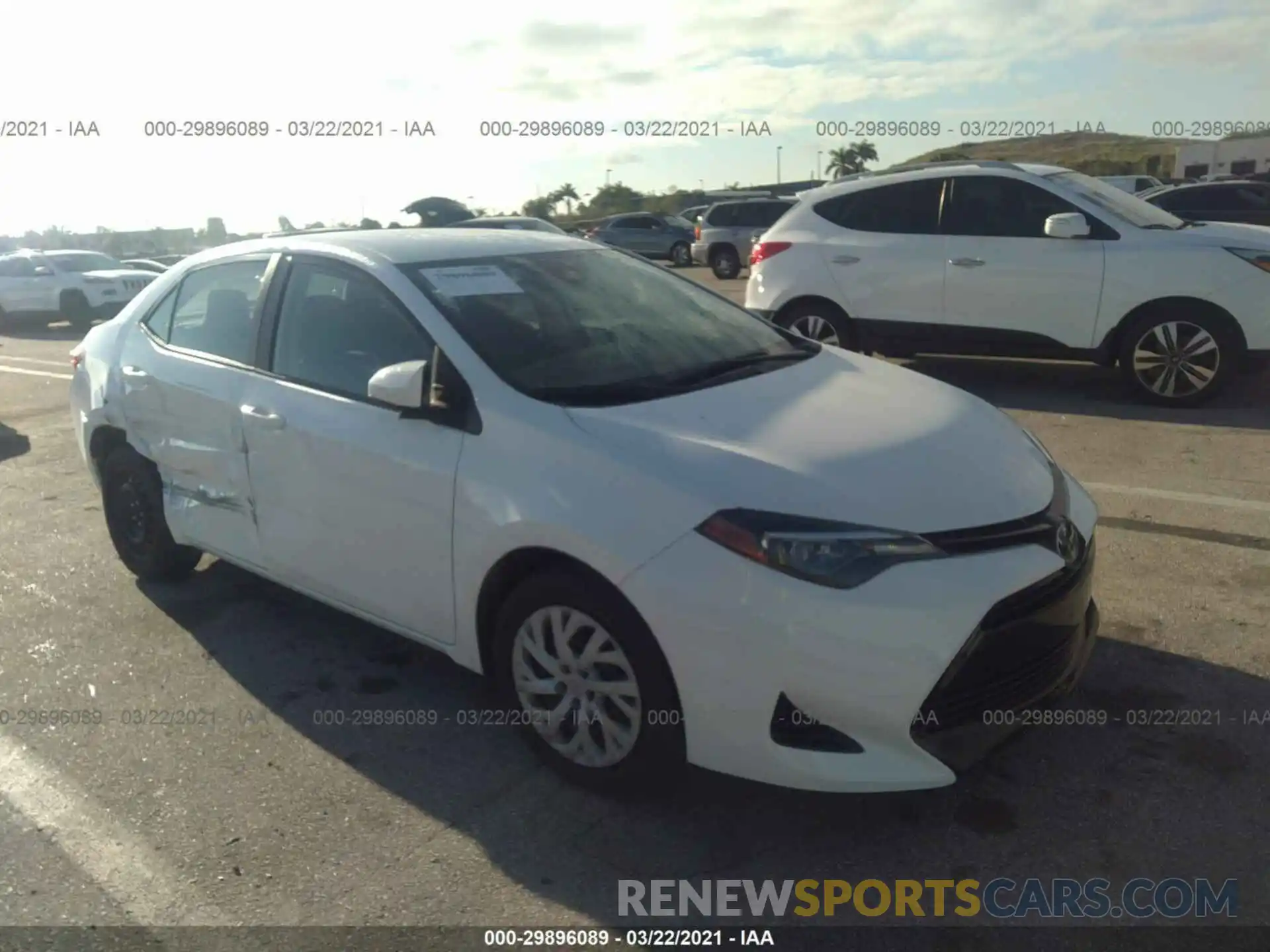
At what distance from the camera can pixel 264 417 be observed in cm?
403

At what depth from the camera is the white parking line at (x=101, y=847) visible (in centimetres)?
289

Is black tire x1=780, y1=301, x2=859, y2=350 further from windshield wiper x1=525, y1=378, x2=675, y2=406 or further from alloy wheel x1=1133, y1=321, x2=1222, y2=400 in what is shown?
windshield wiper x1=525, y1=378, x2=675, y2=406

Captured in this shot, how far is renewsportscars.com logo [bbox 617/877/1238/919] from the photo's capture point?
275 cm

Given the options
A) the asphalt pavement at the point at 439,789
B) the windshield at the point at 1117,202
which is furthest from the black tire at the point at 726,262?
the asphalt pavement at the point at 439,789

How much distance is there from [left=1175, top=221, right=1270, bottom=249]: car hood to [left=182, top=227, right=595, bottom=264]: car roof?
16.9ft

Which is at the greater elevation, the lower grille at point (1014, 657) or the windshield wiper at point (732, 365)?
the windshield wiper at point (732, 365)

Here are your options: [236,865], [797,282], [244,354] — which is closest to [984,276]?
[797,282]

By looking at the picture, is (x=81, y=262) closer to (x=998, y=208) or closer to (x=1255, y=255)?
(x=998, y=208)

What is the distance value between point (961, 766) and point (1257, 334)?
5.98m

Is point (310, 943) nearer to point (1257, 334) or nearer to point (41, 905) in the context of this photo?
point (41, 905)

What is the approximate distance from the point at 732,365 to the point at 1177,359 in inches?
203

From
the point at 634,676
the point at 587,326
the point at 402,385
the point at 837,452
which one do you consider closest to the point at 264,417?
the point at 402,385

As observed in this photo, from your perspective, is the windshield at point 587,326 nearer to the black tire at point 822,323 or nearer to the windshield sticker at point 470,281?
the windshield sticker at point 470,281

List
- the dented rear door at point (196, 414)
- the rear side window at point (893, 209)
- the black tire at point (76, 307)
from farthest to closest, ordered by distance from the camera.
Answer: the black tire at point (76, 307), the rear side window at point (893, 209), the dented rear door at point (196, 414)
